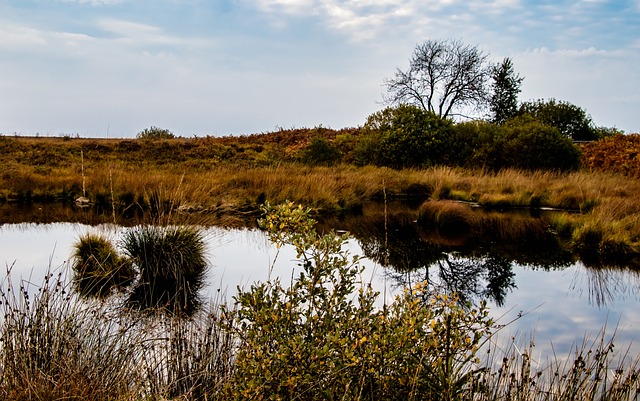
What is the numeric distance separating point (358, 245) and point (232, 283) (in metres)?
3.20

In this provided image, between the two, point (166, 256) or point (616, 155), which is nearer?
point (166, 256)

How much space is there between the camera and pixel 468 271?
25.3 ft

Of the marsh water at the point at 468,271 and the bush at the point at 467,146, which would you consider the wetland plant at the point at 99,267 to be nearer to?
the marsh water at the point at 468,271

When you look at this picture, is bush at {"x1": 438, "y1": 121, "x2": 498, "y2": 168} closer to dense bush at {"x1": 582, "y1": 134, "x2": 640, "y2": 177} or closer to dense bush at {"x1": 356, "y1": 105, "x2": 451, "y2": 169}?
dense bush at {"x1": 356, "y1": 105, "x2": 451, "y2": 169}

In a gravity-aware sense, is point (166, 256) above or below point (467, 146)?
below

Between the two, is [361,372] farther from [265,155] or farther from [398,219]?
[265,155]

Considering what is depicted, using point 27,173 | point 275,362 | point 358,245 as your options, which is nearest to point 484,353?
point 275,362

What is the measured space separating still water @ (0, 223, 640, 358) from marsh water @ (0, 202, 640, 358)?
11 mm

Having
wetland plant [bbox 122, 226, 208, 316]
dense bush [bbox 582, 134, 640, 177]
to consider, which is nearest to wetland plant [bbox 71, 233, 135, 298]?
wetland plant [bbox 122, 226, 208, 316]

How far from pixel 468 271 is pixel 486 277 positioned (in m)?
0.37

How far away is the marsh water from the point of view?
5469 mm

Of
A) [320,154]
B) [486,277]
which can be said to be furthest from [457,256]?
[320,154]

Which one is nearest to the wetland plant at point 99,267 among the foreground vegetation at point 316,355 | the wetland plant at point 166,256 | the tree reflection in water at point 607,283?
the wetland plant at point 166,256

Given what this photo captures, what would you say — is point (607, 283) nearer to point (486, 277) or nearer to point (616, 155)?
point (486, 277)
